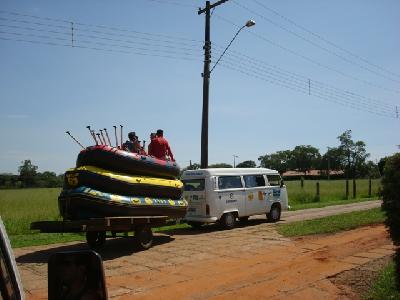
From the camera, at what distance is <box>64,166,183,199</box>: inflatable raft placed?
Answer: 1083cm

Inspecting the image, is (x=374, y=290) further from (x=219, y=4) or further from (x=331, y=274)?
(x=219, y=4)

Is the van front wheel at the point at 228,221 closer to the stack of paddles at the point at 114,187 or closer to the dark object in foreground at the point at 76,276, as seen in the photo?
the stack of paddles at the point at 114,187

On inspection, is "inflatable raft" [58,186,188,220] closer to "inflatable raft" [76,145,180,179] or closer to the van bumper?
"inflatable raft" [76,145,180,179]

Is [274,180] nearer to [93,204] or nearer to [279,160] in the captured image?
[93,204]

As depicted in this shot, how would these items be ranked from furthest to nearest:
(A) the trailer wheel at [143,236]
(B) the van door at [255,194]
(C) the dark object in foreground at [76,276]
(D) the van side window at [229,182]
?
1. (B) the van door at [255,194]
2. (D) the van side window at [229,182]
3. (A) the trailer wheel at [143,236]
4. (C) the dark object in foreground at [76,276]

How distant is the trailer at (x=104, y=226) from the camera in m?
10.4

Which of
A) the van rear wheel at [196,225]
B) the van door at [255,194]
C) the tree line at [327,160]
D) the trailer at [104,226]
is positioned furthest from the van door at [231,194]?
the tree line at [327,160]

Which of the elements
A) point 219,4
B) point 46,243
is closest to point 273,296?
point 46,243

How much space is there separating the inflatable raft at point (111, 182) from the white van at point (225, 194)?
10.8 feet

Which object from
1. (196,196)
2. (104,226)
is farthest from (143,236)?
(196,196)

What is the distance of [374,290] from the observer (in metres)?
7.23

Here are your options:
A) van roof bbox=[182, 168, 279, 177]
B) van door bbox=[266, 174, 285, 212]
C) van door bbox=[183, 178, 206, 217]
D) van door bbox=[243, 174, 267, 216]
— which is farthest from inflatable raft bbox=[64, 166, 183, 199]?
van door bbox=[266, 174, 285, 212]

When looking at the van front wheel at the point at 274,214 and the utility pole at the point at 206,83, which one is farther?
the utility pole at the point at 206,83

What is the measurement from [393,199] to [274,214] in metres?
11.9
